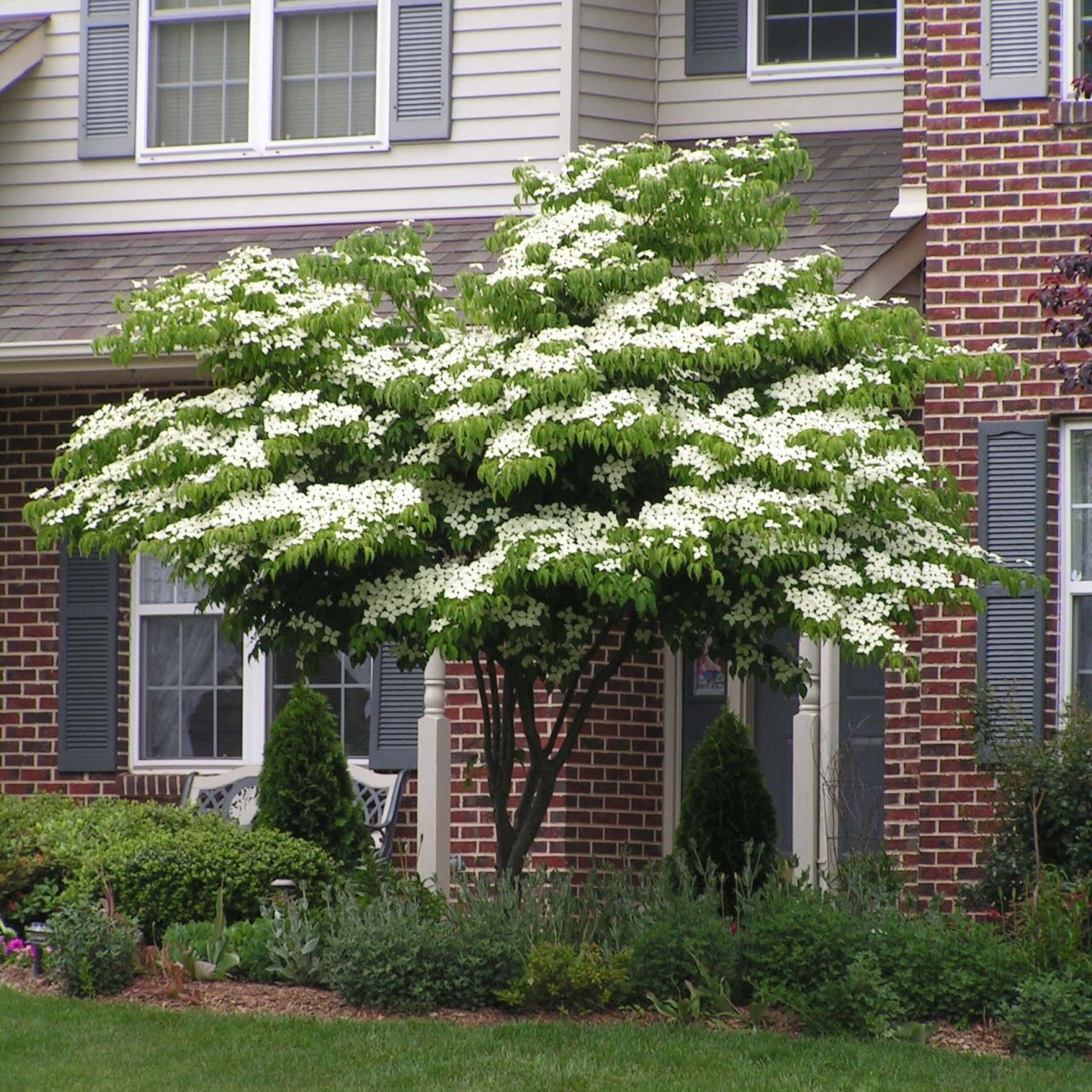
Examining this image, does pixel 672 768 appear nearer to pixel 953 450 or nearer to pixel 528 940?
pixel 953 450

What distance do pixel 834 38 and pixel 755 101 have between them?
0.65m

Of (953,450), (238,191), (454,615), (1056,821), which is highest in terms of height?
(238,191)

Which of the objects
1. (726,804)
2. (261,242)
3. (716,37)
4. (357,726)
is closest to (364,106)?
(261,242)

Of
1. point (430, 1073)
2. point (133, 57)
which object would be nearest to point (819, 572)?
point (430, 1073)

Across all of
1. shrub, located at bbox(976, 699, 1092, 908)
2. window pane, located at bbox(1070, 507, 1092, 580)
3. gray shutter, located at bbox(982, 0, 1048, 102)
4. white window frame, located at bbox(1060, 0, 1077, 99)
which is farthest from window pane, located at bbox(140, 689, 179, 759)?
white window frame, located at bbox(1060, 0, 1077, 99)

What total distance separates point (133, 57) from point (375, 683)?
4347 mm

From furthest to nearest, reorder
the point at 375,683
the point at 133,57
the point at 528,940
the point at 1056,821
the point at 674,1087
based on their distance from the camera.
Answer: the point at 133,57 < the point at 375,683 < the point at 1056,821 < the point at 528,940 < the point at 674,1087

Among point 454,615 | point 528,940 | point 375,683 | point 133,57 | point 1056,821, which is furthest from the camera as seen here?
point 133,57

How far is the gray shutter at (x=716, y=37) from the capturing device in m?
12.9

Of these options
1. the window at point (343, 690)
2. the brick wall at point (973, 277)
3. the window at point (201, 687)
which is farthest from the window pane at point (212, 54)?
the brick wall at point (973, 277)

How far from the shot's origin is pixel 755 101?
12.9 m

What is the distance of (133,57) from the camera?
1315 cm

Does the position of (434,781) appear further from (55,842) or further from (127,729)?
(127,729)

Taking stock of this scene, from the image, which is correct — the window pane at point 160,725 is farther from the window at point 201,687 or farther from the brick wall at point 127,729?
the brick wall at point 127,729
